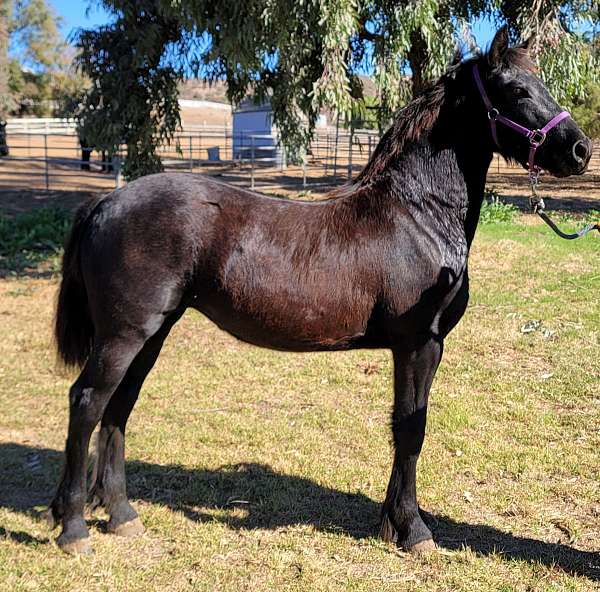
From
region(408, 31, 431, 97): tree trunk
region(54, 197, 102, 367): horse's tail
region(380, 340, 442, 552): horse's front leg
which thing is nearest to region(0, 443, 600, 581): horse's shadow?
region(380, 340, 442, 552): horse's front leg

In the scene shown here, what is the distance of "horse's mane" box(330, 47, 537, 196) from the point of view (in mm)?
3238

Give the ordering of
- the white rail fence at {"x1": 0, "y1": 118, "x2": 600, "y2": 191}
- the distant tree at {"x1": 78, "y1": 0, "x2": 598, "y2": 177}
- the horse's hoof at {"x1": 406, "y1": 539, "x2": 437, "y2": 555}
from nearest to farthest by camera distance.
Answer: the horse's hoof at {"x1": 406, "y1": 539, "x2": 437, "y2": 555} < the distant tree at {"x1": 78, "y1": 0, "x2": 598, "y2": 177} < the white rail fence at {"x1": 0, "y1": 118, "x2": 600, "y2": 191}

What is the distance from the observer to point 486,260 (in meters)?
9.87

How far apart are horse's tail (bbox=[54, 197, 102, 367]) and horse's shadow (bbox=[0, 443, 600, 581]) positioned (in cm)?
96

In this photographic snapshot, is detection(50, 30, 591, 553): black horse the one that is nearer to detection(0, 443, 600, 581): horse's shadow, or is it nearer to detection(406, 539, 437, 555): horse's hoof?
detection(406, 539, 437, 555): horse's hoof

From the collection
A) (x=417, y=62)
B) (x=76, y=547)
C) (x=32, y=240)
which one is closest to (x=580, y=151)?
(x=76, y=547)

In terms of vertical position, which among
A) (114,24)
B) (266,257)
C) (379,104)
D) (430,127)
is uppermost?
(114,24)

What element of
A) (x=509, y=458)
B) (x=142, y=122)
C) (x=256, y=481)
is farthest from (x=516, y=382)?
(x=142, y=122)

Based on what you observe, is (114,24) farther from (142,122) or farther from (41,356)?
(41,356)

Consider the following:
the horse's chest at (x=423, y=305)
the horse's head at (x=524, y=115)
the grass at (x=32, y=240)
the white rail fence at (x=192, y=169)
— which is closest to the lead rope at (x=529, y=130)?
the horse's head at (x=524, y=115)

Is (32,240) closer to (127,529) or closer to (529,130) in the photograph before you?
(127,529)

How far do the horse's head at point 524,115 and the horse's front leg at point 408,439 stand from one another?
39.8 inches

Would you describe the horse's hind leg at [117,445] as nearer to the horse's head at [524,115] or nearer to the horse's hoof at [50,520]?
the horse's hoof at [50,520]

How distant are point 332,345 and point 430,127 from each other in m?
1.17
